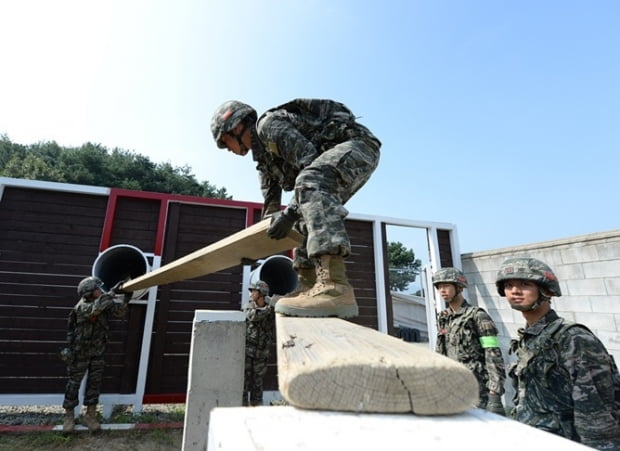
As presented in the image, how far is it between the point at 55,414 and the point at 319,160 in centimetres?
604

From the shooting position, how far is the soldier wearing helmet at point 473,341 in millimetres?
3197

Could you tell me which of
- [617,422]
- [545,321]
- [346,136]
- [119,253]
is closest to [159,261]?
[119,253]

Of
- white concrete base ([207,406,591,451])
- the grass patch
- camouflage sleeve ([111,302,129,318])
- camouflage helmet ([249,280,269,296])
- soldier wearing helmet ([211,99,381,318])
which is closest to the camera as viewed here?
white concrete base ([207,406,591,451])

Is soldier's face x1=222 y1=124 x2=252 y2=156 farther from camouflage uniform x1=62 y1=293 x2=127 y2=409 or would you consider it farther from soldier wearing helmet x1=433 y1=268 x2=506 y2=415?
camouflage uniform x1=62 y1=293 x2=127 y2=409

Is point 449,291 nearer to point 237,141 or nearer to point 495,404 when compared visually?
point 495,404

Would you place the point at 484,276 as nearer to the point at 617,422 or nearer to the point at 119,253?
the point at 617,422

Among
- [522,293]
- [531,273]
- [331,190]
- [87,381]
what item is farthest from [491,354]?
[87,381]

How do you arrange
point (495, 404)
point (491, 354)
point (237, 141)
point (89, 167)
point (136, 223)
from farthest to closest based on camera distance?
point (89, 167) < point (136, 223) < point (491, 354) < point (495, 404) < point (237, 141)

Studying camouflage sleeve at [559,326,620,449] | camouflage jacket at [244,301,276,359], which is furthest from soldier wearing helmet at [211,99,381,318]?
camouflage jacket at [244,301,276,359]

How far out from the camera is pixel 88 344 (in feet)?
14.0

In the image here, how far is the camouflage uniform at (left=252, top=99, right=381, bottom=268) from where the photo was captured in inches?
53.2

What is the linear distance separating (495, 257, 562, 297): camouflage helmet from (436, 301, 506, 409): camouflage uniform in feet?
3.73

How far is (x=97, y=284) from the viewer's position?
169 inches

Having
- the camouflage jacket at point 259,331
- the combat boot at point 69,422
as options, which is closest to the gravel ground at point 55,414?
the combat boot at point 69,422
